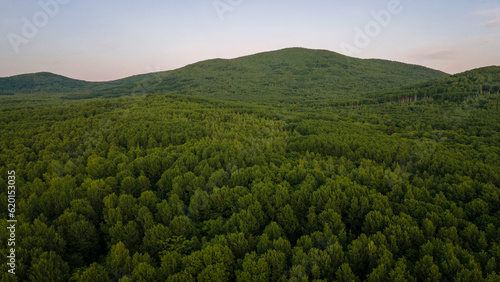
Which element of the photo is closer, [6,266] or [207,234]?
[6,266]

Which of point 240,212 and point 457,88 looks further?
point 457,88

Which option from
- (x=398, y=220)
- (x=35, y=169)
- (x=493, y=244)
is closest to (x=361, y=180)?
(x=398, y=220)

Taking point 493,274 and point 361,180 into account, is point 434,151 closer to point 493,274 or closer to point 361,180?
point 361,180

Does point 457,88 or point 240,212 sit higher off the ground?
point 457,88

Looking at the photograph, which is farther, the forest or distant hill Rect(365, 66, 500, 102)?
distant hill Rect(365, 66, 500, 102)

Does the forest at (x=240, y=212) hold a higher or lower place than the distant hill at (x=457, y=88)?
lower

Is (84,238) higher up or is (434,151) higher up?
(434,151)

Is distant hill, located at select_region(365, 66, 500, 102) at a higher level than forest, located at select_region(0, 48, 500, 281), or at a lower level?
higher

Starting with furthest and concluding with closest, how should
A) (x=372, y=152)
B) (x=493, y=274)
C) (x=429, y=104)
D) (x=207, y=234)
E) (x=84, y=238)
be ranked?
(x=429, y=104) < (x=372, y=152) < (x=207, y=234) < (x=84, y=238) < (x=493, y=274)

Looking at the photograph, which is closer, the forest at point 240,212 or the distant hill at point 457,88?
the forest at point 240,212

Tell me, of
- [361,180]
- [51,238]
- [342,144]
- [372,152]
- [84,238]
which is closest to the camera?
[51,238]

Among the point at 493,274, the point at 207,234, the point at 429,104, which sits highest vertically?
the point at 429,104
